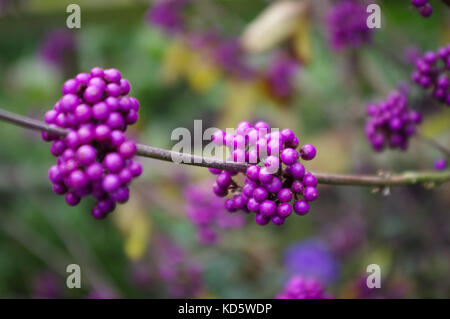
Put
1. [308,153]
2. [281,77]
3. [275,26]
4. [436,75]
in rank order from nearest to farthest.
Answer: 1. [308,153]
2. [436,75]
3. [275,26]
4. [281,77]

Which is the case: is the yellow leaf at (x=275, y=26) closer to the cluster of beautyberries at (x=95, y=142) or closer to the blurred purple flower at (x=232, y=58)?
the blurred purple flower at (x=232, y=58)

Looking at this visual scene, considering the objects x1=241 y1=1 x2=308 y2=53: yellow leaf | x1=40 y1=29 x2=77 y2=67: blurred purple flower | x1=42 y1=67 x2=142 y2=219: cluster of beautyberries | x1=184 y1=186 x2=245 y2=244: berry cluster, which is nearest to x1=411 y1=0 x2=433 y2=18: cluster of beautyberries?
x1=42 y1=67 x2=142 y2=219: cluster of beautyberries

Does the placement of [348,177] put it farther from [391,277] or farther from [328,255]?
[328,255]

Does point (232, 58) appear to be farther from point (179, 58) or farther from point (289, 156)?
Answer: point (289, 156)

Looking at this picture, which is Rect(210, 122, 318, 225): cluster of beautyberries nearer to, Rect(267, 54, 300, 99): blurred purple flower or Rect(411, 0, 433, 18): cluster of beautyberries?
Rect(411, 0, 433, 18): cluster of beautyberries

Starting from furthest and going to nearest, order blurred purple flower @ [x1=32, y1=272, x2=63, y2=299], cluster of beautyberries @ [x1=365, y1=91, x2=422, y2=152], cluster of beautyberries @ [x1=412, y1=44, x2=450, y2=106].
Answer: blurred purple flower @ [x1=32, y1=272, x2=63, y2=299] < cluster of beautyberries @ [x1=365, y1=91, x2=422, y2=152] < cluster of beautyberries @ [x1=412, y1=44, x2=450, y2=106]

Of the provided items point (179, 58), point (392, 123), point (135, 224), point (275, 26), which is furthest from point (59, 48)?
point (392, 123)
